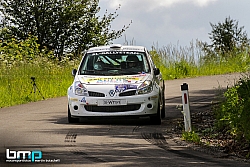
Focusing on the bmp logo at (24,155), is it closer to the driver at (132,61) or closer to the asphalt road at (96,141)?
the asphalt road at (96,141)

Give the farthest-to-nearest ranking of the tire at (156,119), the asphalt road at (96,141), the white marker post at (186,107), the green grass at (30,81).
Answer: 1. the green grass at (30,81)
2. the tire at (156,119)
3. the white marker post at (186,107)
4. the asphalt road at (96,141)

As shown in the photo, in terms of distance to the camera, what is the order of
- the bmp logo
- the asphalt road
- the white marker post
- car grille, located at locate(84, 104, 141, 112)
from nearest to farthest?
the asphalt road
the bmp logo
the white marker post
car grille, located at locate(84, 104, 141, 112)

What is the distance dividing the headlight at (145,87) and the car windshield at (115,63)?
2.40ft

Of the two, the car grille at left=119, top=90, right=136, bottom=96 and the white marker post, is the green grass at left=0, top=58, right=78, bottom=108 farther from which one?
the white marker post

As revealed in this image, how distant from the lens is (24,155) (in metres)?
11.1

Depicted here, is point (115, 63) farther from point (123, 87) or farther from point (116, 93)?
point (116, 93)

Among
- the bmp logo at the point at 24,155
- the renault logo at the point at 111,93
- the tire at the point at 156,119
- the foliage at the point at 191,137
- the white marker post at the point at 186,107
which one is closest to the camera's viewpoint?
the bmp logo at the point at 24,155

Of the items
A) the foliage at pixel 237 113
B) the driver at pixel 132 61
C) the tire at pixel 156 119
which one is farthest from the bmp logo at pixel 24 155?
the driver at pixel 132 61

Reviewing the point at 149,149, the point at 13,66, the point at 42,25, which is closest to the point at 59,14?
the point at 42,25

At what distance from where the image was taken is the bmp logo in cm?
1082

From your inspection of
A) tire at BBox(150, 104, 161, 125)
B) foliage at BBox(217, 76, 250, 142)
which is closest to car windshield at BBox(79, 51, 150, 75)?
tire at BBox(150, 104, 161, 125)

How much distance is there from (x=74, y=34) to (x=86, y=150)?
46.6 m

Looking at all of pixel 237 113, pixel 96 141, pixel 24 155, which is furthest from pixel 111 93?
pixel 24 155

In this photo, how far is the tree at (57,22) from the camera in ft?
185
